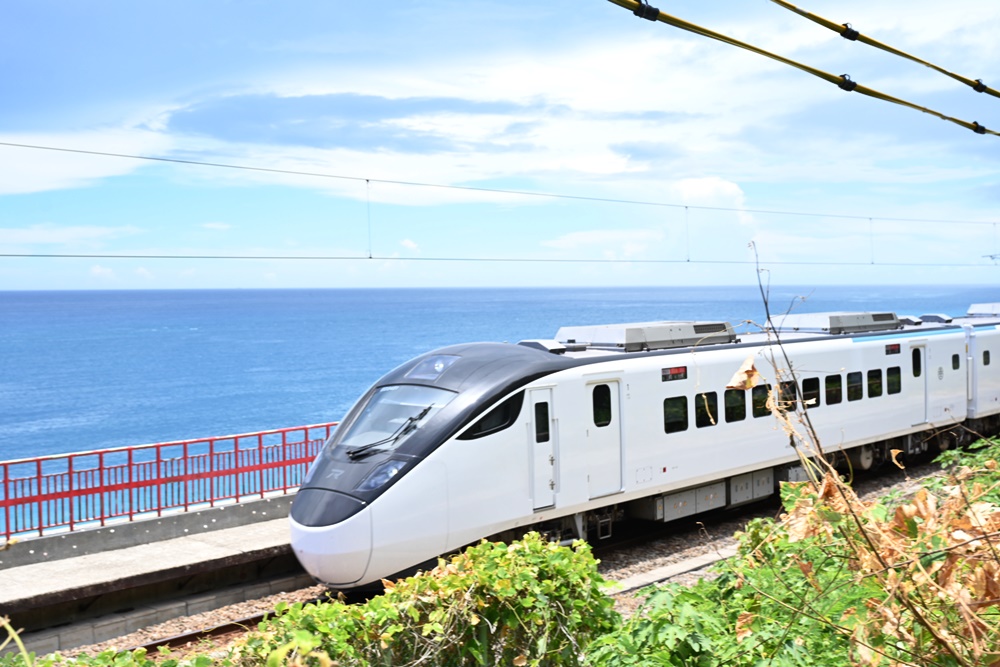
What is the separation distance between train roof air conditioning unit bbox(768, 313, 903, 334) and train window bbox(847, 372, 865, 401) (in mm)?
884

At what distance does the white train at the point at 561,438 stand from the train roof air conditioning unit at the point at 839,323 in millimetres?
55

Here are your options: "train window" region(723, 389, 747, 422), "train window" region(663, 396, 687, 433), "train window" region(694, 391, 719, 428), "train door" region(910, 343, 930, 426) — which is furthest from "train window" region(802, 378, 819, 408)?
"train door" region(910, 343, 930, 426)

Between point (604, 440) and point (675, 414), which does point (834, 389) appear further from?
point (604, 440)

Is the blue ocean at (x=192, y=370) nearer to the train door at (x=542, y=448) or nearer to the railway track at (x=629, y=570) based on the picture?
the railway track at (x=629, y=570)

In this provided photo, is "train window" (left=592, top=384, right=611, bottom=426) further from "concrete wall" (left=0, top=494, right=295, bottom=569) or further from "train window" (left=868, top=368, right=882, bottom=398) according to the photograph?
"train window" (left=868, top=368, right=882, bottom=398)

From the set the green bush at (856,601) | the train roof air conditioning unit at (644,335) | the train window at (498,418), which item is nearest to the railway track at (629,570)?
the train window at (498,418)

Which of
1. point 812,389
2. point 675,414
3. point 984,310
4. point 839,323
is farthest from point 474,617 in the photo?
point 984,310

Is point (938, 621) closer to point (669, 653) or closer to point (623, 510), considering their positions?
point (669, 653)

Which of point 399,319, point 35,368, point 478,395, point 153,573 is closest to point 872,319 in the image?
point 478,395

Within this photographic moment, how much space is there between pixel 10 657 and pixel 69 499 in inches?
370

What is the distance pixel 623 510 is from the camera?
45.8ft

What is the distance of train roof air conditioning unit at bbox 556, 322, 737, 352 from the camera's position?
44.1 feet

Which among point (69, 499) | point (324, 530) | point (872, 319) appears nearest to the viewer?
point (324, 530)

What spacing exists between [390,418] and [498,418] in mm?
1265
